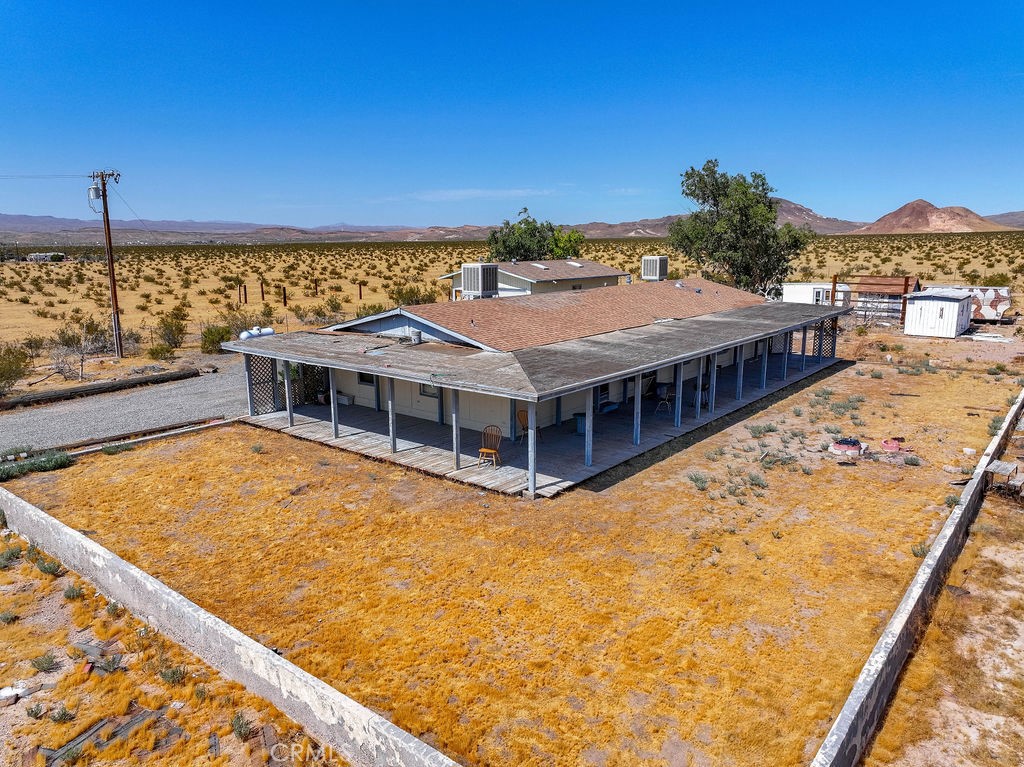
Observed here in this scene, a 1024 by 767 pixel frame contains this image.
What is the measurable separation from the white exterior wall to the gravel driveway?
3115cm

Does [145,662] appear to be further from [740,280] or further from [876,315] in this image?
[876,315]

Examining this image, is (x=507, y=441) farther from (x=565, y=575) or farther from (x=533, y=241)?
(x=533, y=241)

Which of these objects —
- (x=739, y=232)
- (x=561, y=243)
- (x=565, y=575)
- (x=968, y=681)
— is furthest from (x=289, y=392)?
(x=561, y=243)

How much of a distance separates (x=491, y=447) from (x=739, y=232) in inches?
1038

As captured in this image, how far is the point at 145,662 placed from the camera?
8.35 meters

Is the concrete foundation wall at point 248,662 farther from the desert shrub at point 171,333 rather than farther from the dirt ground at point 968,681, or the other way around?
the desert shrub at point 171,333

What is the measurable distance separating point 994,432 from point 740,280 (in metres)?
22.0

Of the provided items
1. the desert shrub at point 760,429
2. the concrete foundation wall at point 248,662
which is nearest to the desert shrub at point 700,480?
the desert shrub at point 760,429

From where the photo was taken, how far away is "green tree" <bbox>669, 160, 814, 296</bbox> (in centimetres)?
3638

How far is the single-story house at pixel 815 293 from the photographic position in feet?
121

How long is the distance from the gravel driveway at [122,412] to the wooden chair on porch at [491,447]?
27.9ft

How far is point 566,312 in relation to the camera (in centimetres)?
2194

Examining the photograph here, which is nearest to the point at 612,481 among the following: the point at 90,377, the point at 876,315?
Result: the point at 90,377

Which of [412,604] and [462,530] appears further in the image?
[462,530]
